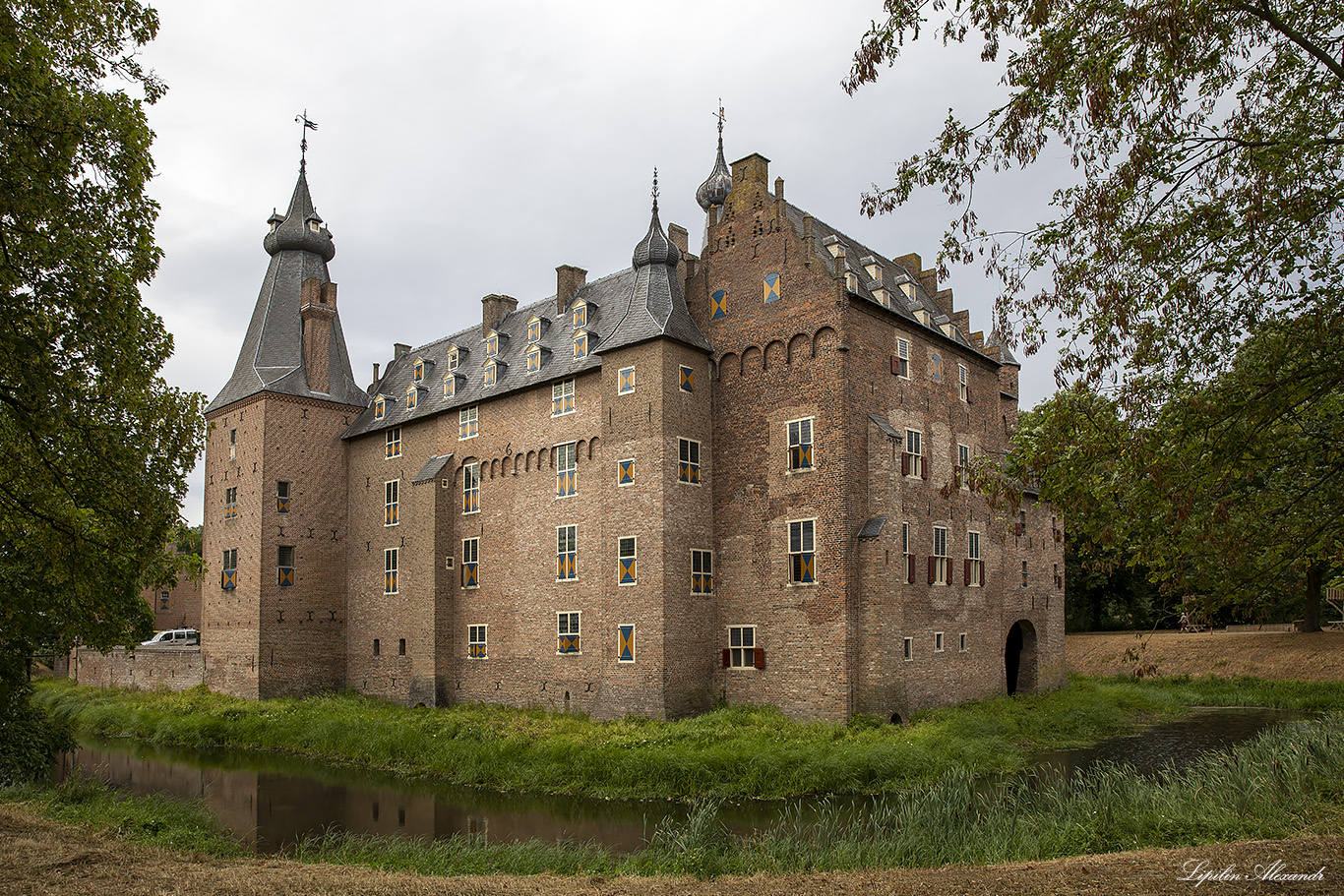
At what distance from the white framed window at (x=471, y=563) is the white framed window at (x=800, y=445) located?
34.3 ft

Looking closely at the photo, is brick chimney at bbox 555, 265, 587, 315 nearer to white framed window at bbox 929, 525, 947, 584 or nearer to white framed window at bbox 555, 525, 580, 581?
white framed window at bbox 555, 525, 580, 581

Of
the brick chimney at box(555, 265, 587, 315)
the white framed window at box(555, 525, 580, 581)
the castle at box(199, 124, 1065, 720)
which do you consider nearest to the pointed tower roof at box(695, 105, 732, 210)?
the castle at box(199, 124, 1065, 720)

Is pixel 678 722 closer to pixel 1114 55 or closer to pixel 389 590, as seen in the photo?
pixel 389 590

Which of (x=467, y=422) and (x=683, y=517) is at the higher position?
(x=467, y=422)

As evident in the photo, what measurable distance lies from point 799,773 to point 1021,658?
1453cm

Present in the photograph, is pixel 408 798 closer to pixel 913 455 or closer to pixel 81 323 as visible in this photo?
pixel 81 323

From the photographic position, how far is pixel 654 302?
23.1 metres

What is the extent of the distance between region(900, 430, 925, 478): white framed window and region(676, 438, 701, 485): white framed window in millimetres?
4989

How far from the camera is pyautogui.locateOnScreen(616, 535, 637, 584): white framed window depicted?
849 inches

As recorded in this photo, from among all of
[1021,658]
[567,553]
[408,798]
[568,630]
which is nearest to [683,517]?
[567,553]

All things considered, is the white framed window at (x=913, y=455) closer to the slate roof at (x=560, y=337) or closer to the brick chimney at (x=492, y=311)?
the slate roof at (x=560, y=337)

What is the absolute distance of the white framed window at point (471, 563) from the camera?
87.8ft

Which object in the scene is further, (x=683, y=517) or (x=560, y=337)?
(x=560, y=337)

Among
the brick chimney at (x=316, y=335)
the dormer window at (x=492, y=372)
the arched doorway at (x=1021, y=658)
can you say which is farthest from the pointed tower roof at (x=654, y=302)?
the arched doorway at (x=1021, y=658)
